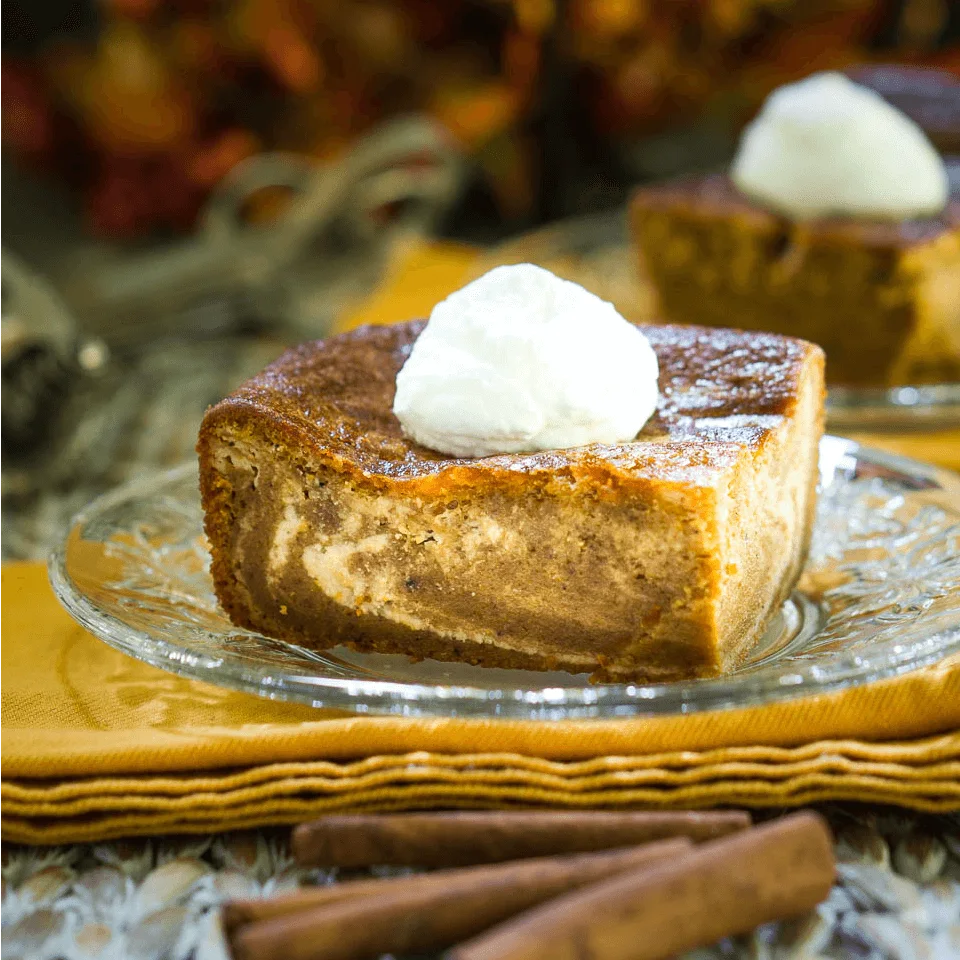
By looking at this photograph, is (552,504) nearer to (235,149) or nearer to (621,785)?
(621,785)

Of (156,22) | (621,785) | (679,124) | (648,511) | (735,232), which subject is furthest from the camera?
(679,124)

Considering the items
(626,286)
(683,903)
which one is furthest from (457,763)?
(626,286)

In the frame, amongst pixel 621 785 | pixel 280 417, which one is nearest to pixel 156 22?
pixel 280 417

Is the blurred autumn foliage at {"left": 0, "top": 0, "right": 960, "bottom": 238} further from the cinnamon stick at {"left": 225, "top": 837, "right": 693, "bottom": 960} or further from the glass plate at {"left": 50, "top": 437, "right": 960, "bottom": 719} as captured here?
the cinnamon stick at {"left": 225, "top": 837, "right": 693, "bottom": 960}

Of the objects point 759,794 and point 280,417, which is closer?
point 759,794

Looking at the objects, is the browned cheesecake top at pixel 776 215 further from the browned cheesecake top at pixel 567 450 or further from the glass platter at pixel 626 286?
the browned cheesecake top at pixel 567 450

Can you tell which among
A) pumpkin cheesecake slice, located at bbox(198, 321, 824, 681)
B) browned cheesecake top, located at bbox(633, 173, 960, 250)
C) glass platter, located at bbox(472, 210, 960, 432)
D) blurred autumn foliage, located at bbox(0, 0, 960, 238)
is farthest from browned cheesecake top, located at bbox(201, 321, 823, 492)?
blurred autumn foliage, located at bbox(0, 0, 960, 238)
